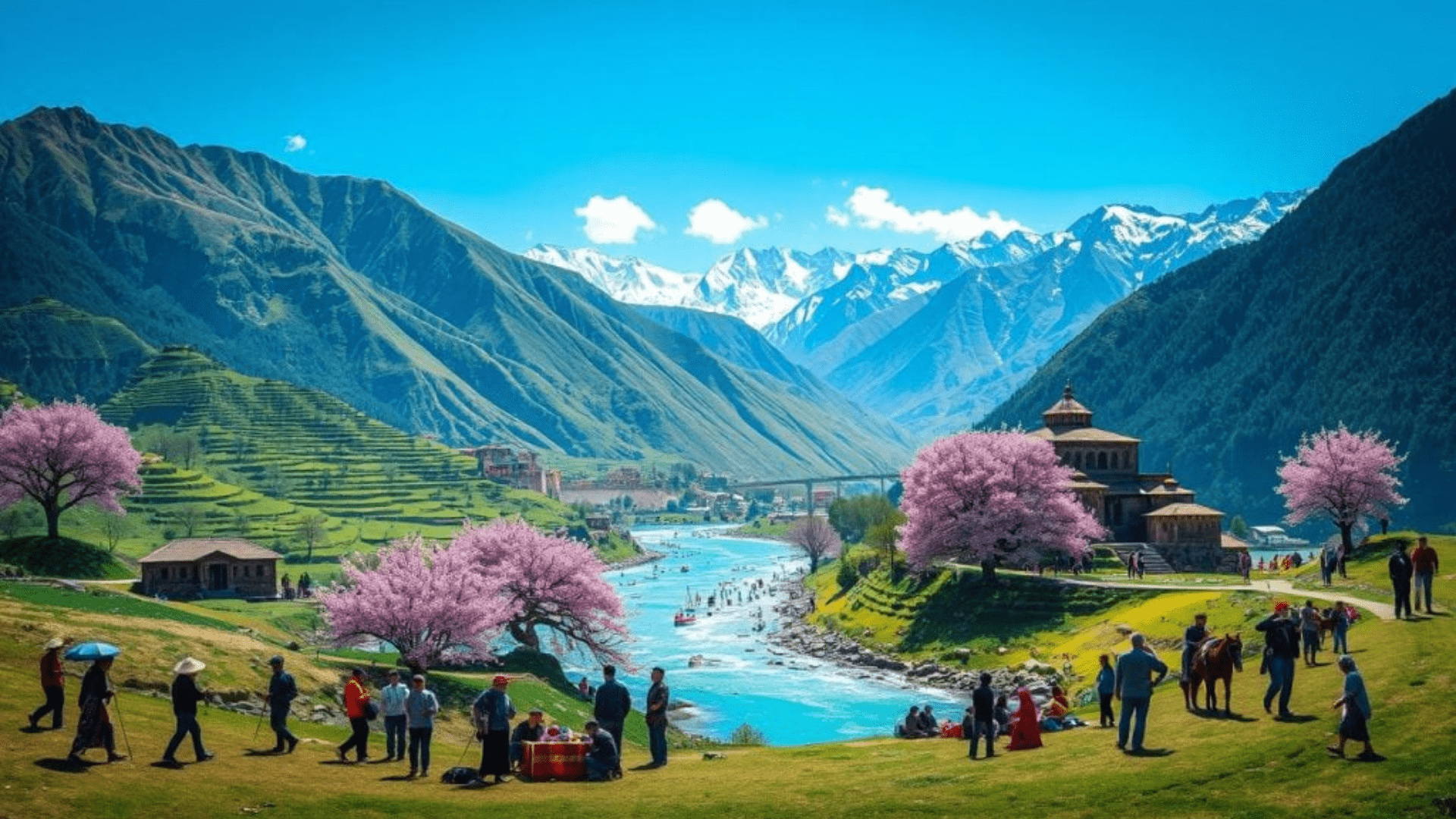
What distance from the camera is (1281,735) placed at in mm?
29781

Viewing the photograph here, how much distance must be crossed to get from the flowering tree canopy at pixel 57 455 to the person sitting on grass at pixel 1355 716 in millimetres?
81158

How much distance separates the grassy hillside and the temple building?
78.5 m

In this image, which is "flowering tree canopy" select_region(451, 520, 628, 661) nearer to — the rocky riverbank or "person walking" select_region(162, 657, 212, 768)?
the rocky riverbank

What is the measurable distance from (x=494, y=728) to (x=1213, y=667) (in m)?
20.9

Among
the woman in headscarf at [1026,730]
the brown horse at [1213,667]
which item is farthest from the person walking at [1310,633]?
the woman in headscarf at [1026,730]

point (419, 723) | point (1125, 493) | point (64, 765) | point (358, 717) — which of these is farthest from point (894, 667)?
point (64, 765)

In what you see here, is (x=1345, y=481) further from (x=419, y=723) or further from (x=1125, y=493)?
(x=419, y=723)

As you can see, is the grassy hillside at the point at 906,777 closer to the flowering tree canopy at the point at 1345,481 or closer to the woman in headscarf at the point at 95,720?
the woman in headscarf at the point at 95,720

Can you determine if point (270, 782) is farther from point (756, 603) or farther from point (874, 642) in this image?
point (756, 603)

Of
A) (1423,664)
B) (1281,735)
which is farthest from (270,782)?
(1423,664)

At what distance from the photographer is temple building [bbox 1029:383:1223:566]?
377ft

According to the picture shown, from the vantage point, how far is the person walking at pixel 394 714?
33.0 metres

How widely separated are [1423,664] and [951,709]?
47.4 metres

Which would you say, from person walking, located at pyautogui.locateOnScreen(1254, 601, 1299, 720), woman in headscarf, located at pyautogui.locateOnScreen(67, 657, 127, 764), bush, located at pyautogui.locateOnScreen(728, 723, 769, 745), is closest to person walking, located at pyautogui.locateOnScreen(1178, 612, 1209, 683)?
person walking, located at pyautogui.locateOnScreen(1254, 601, 1299, 720)
